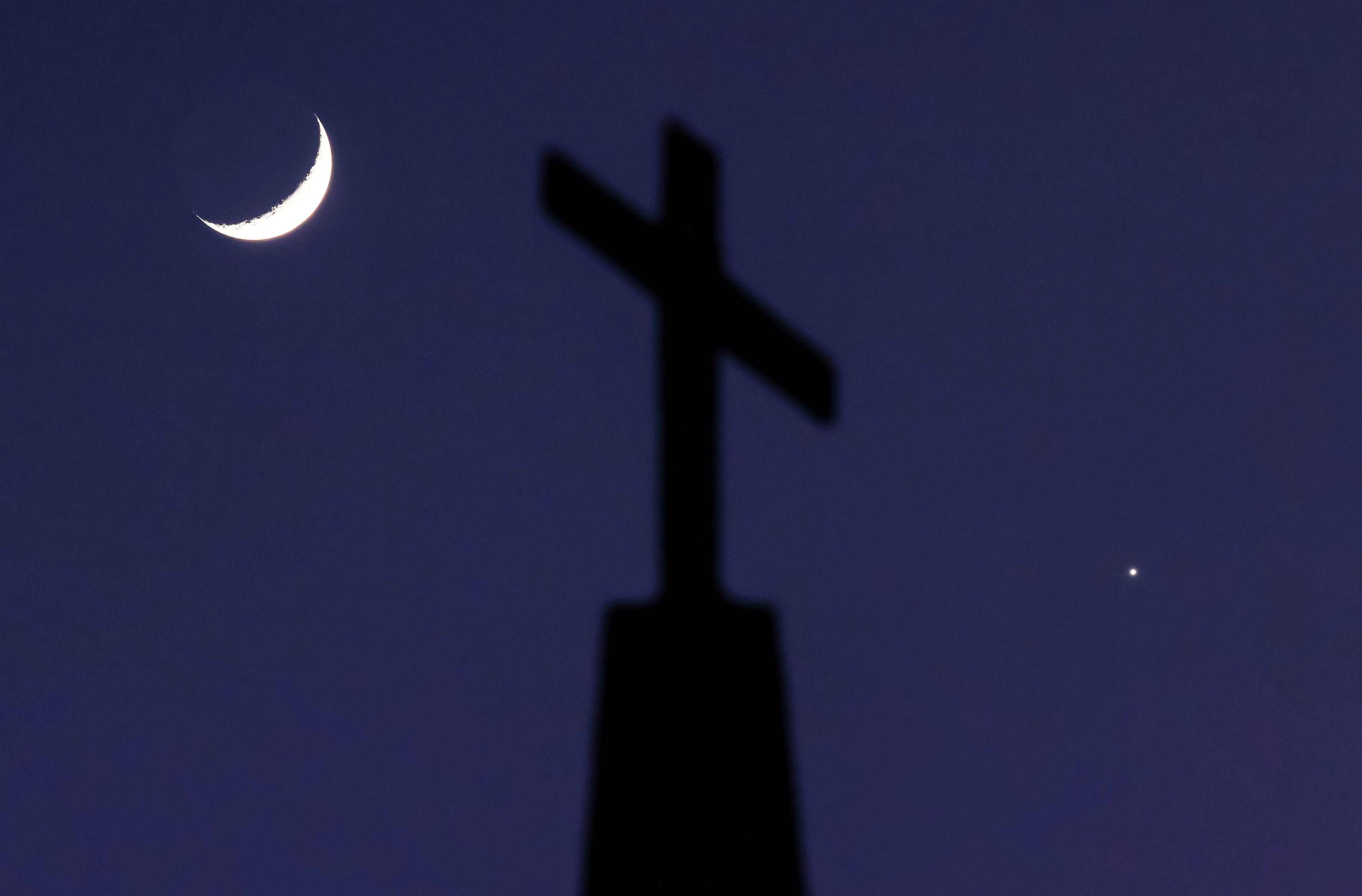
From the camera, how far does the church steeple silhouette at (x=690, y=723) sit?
9.46ft

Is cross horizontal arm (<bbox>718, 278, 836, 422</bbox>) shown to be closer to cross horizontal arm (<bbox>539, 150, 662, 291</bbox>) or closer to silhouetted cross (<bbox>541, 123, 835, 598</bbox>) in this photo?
silhouetted cross (<bbox>541, 123, 835, 598</bbox>)

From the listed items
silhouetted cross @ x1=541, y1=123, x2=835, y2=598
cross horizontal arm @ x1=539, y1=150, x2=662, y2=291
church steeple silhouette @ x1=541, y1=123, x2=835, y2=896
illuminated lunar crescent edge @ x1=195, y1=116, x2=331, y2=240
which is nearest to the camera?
church steeple silhouette @ x1=541, y1=123, x2=835, y2=896

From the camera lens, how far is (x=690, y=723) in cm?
297

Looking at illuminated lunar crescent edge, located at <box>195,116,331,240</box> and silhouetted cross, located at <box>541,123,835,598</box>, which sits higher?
illuminated lunar crescent edge, located at <box>195,116,331,240</box>

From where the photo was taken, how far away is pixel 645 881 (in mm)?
2848

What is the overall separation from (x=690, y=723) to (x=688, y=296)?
1332 mm

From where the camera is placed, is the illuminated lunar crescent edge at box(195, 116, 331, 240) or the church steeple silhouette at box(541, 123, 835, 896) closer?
the church steeple silhouette at box(541, 123, 835, 896)

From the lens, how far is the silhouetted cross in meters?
3.40

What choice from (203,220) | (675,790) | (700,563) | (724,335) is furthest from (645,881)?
(203,220)

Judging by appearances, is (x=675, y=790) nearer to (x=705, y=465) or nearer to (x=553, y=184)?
(x=705, y=465)

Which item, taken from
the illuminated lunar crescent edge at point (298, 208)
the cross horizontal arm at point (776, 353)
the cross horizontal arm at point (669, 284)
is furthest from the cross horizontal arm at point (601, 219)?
the illuminated lunar crescent edge at point (298, 208)

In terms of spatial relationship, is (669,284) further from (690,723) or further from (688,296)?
(690,723)

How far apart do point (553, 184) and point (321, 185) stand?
45.0 feet

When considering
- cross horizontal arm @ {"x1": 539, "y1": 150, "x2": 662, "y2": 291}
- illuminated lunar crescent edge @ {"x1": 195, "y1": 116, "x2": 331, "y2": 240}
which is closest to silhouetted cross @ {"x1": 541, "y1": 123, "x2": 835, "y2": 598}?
cross horizontal arm @ {"x1": 539, "y1": 150, "x2": 662, "y2": 291}
